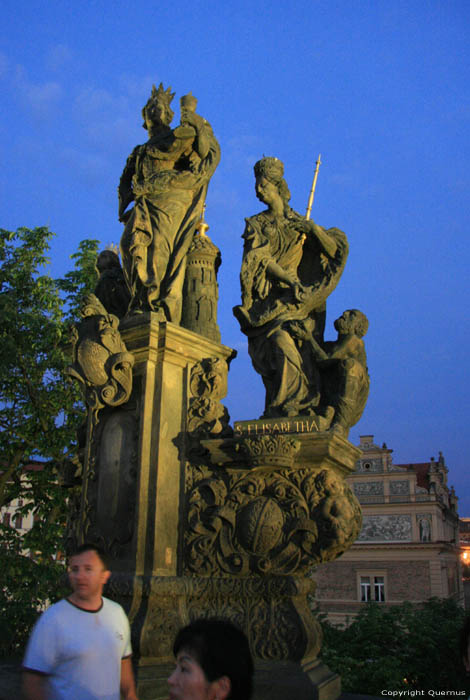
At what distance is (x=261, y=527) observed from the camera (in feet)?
16.9

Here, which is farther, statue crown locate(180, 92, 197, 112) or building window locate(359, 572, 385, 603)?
building window locate(359, 572, 385, 603)

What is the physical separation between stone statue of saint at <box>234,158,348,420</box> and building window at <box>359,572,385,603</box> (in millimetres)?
28754

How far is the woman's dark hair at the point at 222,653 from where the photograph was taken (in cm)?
193

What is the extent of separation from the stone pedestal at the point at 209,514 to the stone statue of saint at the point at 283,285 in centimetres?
64

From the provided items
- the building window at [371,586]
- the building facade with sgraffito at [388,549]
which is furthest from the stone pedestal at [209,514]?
the building window at [371,586]

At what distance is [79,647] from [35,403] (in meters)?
12.9

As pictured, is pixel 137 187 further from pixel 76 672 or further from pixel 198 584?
pixel 76 672

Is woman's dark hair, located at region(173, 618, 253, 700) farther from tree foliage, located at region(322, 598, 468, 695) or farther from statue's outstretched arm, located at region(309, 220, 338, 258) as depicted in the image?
tree foliage, located at region(322, 598, 468, 695)

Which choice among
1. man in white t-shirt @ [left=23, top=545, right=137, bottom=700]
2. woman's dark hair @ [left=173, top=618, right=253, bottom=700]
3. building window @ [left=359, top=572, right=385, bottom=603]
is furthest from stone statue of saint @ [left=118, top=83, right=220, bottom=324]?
building window @ [left=359, top=572, right=385, bottom=603]

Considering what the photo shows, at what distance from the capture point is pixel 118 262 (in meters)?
7.11

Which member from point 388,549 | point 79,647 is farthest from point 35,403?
point 388,549

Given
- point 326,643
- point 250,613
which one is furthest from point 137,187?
point 326,643

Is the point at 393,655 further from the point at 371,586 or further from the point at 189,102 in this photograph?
the point at 371,586

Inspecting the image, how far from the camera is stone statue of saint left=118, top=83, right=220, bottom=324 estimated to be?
6145 millimetres
